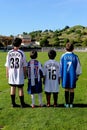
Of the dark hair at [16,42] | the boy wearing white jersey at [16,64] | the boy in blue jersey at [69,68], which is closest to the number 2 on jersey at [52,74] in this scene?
the boy in blue jersey at [69,68]

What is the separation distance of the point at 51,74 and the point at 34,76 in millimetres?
535

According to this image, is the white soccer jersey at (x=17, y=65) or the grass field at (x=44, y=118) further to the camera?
the white soccer jersey at (x=17, y=65)

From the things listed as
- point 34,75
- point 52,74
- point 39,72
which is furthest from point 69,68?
point 34,75

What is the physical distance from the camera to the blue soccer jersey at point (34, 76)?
39.5 ft

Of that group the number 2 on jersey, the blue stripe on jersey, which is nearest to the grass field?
the blue stripe on jersey

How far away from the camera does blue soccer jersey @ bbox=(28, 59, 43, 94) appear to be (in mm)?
12039

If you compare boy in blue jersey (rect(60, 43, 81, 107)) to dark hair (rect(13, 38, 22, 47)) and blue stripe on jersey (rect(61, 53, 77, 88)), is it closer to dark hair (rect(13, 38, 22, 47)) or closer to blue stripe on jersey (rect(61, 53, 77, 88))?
blue stripe on jersey (rect(61, 53, 77, 88))

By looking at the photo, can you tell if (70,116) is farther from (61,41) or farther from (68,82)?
Answer: (61,41)

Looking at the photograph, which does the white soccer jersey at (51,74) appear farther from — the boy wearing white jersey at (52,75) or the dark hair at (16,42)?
the dark hair at (16,42)

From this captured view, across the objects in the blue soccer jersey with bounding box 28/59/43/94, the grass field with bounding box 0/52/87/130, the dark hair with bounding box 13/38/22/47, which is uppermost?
the dark hair with bounding box 13/38/22/47

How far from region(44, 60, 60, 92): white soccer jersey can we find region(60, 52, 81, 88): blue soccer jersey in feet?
0.79

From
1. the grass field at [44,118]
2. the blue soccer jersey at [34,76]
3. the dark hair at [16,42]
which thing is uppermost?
the dark hair at [16,42]

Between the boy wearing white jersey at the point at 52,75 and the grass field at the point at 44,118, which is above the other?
the boy wearing white jersey at the point at 52,75

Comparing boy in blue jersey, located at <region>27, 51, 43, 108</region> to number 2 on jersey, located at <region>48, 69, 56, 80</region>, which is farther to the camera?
number 2 on jersey, located at <region>48, 69, 56, 80</region>
